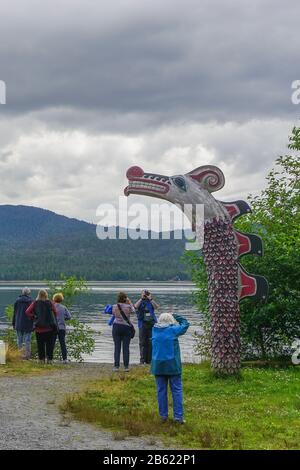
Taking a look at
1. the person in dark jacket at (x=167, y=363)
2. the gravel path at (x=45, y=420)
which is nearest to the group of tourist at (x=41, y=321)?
the gravel path at (x=45, y=420)

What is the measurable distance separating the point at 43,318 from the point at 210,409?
731 cm

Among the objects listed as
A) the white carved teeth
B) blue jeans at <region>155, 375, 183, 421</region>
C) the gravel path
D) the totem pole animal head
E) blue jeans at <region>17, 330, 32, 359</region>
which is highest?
the white carved teeth

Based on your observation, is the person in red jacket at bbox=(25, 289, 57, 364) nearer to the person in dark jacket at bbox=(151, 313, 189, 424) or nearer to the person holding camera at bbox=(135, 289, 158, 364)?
the person holding camera at bbox=(135, 289, 158, 364)

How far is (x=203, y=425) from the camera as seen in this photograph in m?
11.7

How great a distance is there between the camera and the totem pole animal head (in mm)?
16969

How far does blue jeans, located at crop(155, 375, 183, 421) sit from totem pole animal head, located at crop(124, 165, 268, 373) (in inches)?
193

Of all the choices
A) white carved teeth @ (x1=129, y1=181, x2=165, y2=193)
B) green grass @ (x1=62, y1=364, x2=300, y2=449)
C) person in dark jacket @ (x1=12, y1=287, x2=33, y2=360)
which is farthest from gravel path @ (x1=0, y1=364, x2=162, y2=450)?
white carved teeth @ (x1=129, y1=181, x2=165, y2=193)

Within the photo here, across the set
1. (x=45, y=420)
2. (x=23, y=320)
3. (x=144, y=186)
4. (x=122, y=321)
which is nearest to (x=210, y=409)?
(x=45, y=420)

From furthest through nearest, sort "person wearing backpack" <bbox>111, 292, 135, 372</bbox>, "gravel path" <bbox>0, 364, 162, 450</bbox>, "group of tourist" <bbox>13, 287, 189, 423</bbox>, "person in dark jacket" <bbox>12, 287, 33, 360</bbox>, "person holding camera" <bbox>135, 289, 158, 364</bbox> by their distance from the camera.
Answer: "person in dark jacket" <bbox>12, 287, 33, 360</bbox>, "person holding camera" <bbox>135, 289, 158, 364</bbox>, "group of tourist" <bbox>13, 287, 189, 423</bbox>, "person wearing backpack" <bbox>111, 292, 135, 372</bbox>, "gravel path" <bbox>0, 364, 162, 450</bbox>

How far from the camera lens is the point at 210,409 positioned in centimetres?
1323
